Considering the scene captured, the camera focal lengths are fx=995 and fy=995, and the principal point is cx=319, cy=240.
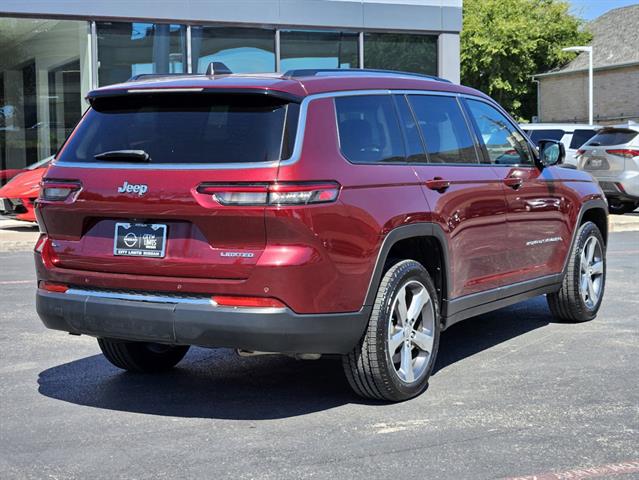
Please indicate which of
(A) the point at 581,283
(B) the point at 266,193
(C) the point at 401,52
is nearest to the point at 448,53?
(C) the point at 401,52

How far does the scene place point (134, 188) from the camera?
496 centimetres

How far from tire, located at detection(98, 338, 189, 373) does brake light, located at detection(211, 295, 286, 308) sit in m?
1.42

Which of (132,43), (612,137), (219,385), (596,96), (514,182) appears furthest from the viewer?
(596,96)

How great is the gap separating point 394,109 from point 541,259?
1976 mm

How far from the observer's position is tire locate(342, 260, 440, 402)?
16.8ft

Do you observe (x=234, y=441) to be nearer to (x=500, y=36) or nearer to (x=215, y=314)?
(x=215, y=314)

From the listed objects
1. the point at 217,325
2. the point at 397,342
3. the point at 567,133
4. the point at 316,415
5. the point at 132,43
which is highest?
the point at 132,43

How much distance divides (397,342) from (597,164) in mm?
14570

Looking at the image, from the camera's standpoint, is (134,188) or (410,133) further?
(410,133)

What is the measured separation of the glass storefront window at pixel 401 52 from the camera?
22.1 metres

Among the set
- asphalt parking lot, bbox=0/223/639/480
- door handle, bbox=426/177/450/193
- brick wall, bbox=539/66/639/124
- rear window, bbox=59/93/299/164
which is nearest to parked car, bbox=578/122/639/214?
asphalt parking lot, bbox=0/223/639/480

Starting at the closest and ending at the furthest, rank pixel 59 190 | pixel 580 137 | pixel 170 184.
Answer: pixel 170 184, pixel 59 190, pixel 580 137

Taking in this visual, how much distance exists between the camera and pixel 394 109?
223 inches

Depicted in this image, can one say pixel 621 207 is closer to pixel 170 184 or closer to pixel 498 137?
pixel 498 137
